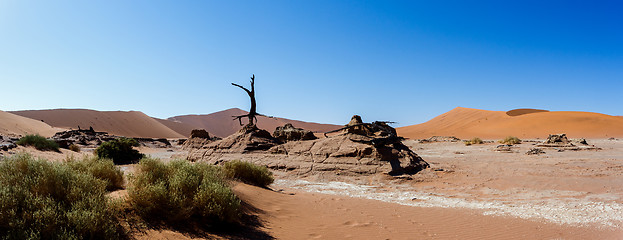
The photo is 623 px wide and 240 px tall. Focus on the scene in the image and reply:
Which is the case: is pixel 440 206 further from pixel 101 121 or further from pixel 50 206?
pixel 101 121

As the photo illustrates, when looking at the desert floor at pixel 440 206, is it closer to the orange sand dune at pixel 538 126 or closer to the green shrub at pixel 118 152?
the green shrub at pixel 118 152

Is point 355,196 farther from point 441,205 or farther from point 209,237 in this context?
point 209,237

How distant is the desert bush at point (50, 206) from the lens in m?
2.66

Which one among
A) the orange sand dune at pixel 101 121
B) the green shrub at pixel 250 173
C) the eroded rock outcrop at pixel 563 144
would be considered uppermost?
the orange sand dune at pixel 101 121

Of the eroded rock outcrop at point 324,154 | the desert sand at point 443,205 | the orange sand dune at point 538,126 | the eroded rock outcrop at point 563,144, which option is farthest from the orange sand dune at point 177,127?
the desert sand at point 443,205

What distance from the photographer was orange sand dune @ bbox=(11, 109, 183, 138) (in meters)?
55.5

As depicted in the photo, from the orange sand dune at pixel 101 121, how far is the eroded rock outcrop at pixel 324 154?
173 feet

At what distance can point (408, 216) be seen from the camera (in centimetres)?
548

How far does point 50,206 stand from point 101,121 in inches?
2626

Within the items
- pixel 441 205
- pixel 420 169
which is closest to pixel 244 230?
pixel 441 205

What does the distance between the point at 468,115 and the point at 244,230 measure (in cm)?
6644

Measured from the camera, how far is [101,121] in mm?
58031

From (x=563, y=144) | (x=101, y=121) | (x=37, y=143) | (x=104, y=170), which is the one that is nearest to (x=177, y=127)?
(x=101, y=121)

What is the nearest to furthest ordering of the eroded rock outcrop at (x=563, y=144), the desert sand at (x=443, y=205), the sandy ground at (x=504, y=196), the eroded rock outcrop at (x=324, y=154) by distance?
the desert sand at (x=443, y=205) < the sandy ground at (x=504, y=196) < the eroded rock outcrop at (x=324, y=154) < the eroded rock outcrop at (x=563, y=144)
